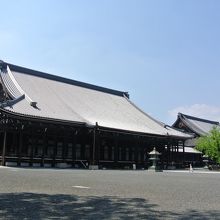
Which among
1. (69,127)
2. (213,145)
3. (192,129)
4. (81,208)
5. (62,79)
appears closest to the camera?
(81,208)

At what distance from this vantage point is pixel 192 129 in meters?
66.5

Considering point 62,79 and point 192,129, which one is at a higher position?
point 62,79

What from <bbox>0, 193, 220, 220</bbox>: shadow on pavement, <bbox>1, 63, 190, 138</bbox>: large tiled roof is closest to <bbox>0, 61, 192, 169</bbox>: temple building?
<bbox>1, 63, 190, 138</bbox>: large tiled roof

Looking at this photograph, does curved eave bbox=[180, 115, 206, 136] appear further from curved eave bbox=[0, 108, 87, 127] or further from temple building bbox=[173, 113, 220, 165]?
curved eave bbox=[0, 108, 87, 127]

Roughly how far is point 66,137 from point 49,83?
396 inches

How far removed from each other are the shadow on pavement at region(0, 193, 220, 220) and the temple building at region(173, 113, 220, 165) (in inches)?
1949

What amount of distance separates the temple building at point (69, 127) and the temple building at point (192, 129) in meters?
5.32

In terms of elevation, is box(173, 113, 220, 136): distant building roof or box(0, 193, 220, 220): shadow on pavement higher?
box(173, 113, 220, 136): distant building roof

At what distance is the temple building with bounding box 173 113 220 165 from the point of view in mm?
60306

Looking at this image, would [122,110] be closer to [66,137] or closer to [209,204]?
[66,137]

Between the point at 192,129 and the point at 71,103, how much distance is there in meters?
28.0

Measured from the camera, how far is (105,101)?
53.2 metres

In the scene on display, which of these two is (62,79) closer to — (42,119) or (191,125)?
(42,119)

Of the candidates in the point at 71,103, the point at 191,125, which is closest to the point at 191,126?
the point at 191,125
